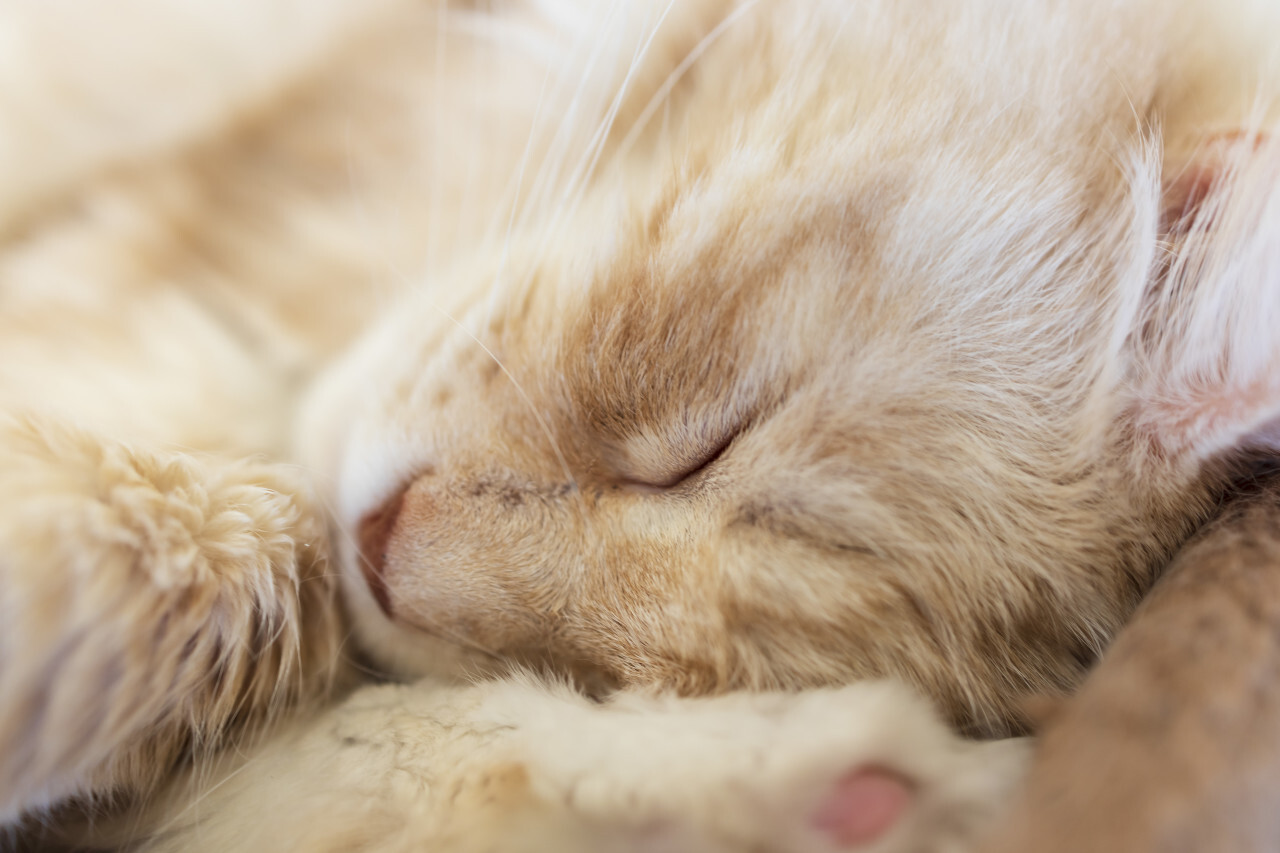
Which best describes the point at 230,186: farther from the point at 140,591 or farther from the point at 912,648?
the point at 912,648

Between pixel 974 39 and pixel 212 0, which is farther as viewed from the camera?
pixel 212 0

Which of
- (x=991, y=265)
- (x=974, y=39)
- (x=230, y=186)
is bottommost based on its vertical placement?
(x=230, y=186)

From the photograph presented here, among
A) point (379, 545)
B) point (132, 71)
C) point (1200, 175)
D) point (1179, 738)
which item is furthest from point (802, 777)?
point (132, 71)

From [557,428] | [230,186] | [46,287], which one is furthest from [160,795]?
[230,186]

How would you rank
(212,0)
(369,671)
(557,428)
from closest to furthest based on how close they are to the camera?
(557,428)
(369,671)
(212,0)

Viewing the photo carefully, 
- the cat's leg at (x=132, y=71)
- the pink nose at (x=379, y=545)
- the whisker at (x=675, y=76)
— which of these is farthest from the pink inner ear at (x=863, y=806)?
the cat's leg at (x=132, y=71)

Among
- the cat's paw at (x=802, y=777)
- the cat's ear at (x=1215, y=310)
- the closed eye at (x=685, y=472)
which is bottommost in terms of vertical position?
the cat's paw at (x=802, y=777)

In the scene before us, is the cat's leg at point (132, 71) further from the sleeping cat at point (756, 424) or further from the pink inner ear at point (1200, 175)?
the pink inner ear at point (1200, 175)
